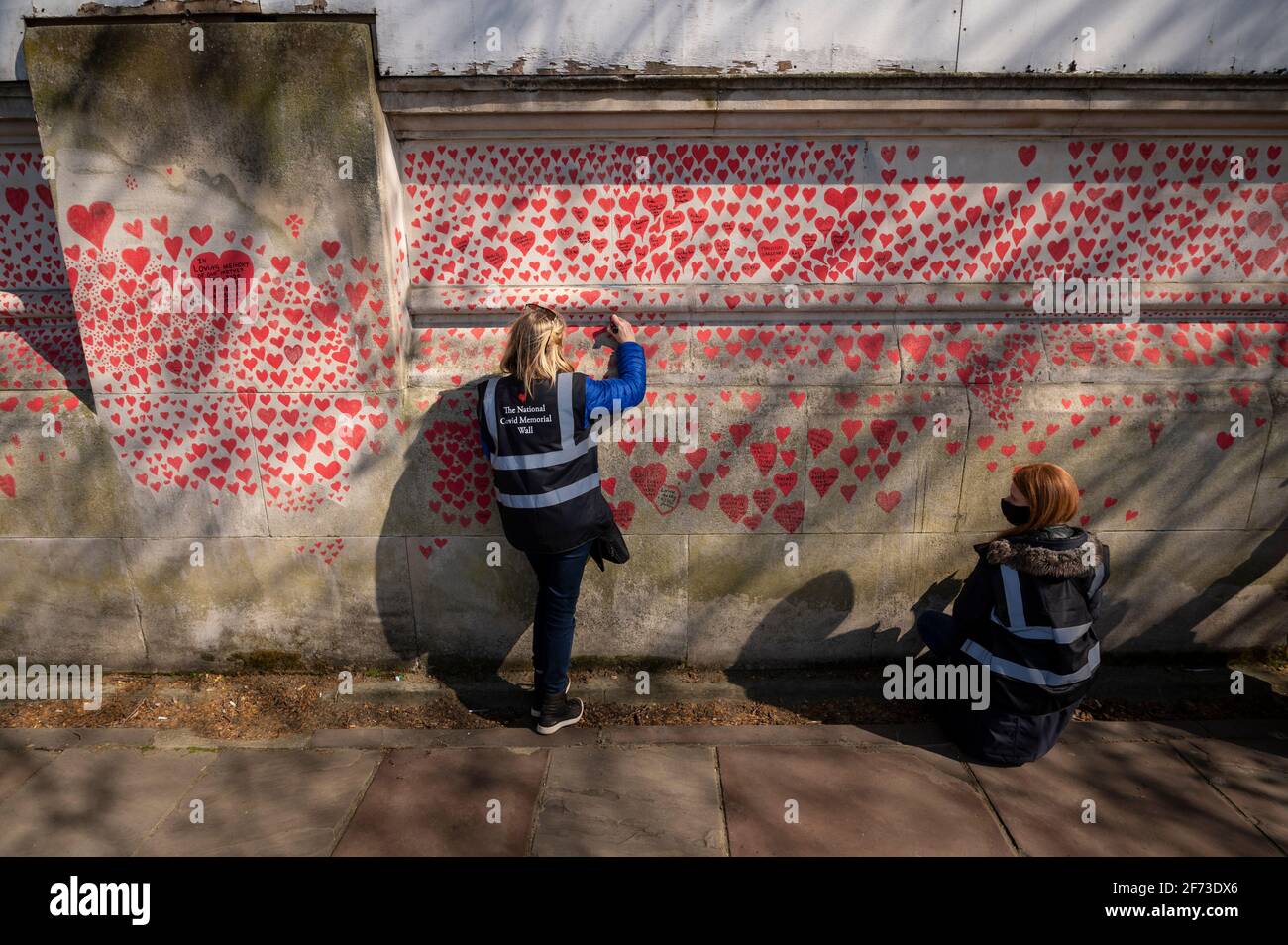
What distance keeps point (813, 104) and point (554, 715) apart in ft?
10.7

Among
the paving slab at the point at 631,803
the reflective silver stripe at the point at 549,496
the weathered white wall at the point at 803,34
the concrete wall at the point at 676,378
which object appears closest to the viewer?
the paving slab at the point at 631,803

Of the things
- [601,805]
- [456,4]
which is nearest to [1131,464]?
[601,805]

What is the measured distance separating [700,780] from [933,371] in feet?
7.84

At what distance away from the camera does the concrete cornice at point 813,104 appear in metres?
3.91

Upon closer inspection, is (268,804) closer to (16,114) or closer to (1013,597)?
(1013,597)

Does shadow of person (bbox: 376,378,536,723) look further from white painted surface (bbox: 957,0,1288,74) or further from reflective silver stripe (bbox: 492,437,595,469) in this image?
white painted surface (bbox: 957,0,1288,74)

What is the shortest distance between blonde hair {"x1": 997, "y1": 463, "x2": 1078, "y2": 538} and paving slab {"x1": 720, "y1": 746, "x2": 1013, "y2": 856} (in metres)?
1.22

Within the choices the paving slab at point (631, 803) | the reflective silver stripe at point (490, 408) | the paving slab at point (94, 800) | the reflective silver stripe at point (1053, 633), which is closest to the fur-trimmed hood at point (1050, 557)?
the reflective silver stripe at point (1053, 633)

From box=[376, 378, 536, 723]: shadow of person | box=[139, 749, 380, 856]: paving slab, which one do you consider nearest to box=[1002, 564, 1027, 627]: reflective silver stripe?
box=[376, 378, 536, 723]: shadow of person

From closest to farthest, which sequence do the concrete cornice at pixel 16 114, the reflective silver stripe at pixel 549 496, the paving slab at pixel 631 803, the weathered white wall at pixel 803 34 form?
1. the paving slab at pixel 631 803
2. the reflective silver stripe at pixel 549 496
3. the weathered white wall at pixel 803 34
4. the concrete cornice at pixel 16 114

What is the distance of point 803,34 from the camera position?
388cm

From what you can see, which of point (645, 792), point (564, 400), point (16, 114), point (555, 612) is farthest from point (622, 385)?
point (16, 114)

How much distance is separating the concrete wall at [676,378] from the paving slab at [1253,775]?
81cm

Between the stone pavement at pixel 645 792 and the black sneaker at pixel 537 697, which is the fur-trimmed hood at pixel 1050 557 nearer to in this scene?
the stone pavement at pixel 645 792
